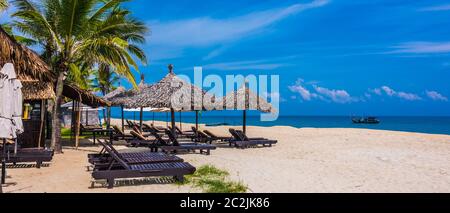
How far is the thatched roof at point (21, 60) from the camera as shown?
9328 millimetres

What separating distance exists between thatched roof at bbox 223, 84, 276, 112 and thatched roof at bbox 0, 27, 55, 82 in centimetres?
641

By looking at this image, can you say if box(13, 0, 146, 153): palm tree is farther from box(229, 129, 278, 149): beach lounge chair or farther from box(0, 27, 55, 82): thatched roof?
box(229, 129, 278, 149): beach lounge chair

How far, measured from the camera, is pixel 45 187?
278 inches

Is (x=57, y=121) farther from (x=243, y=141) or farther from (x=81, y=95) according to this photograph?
(x=243, y=141)

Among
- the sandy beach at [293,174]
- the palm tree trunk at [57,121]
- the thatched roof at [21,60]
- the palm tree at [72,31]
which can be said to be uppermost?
the palm tree at [72,31]

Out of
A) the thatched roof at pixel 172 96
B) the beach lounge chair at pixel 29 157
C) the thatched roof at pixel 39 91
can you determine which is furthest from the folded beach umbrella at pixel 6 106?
the thatched roof at pixel 172 96

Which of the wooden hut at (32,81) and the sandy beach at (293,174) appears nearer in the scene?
the sandy beach at (293,174)

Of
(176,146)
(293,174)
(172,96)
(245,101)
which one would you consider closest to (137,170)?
(293,174)

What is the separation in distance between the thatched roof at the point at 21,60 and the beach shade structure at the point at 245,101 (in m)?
6.41

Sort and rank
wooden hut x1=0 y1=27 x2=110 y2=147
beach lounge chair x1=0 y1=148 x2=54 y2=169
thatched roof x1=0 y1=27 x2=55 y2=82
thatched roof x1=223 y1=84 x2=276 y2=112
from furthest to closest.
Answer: thatched roof x1=223 y1=84 x2=276 y2=112 < wooden hut x1=0 y1=27 x2=110 y2=147 < thatched roof x1=0 y1=27 x2=55 y2=82 < beach lounge chair x1=0 y1=148 x2=54 y2=169

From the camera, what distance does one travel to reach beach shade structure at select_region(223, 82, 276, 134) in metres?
15.9

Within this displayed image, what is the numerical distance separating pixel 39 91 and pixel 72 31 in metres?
2.01

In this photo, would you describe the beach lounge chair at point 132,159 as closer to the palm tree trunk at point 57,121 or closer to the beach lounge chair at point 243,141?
the palm tree trunk at point 57,121

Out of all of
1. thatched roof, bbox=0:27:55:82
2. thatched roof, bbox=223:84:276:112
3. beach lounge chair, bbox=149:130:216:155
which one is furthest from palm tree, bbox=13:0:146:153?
thatched roof, bbox=223:84:276:112
